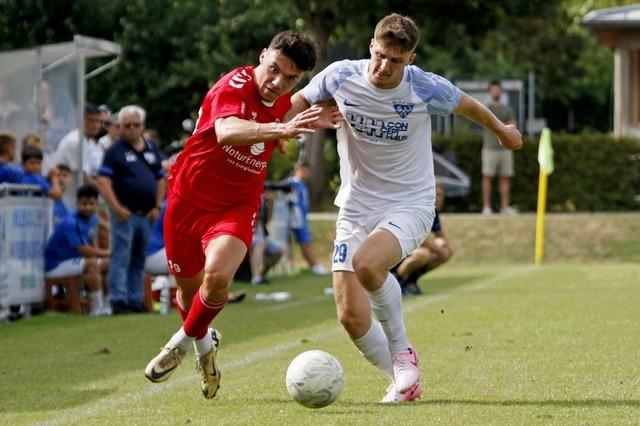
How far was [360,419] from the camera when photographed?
286 inches

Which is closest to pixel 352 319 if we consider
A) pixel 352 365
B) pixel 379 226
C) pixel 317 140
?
pixel 379 226

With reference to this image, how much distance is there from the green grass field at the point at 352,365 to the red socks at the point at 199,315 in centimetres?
40

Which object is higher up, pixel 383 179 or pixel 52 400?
pixel 383 179

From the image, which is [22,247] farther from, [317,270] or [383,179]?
[317,270]

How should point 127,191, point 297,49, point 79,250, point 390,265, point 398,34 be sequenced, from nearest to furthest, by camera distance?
1. point 398,34
2. point 297,49
3. point 390,265
4. point 79,250
5. point 127,191

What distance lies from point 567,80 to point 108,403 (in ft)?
174

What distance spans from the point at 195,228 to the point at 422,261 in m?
8.52

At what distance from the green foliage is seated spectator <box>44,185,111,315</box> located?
51.6ft

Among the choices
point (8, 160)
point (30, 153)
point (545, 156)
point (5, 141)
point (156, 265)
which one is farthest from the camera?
point (545, 156)

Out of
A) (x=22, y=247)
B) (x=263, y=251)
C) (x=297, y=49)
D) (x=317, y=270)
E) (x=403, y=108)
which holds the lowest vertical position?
(x=317, y=270)

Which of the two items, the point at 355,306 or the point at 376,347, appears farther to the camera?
the point at 376,347

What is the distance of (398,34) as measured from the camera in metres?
7.75

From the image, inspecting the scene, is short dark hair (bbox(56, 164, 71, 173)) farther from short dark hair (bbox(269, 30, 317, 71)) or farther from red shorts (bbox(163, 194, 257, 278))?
short dark hair (bbox(269, 30, 317, 71))

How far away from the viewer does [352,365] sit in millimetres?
9836
